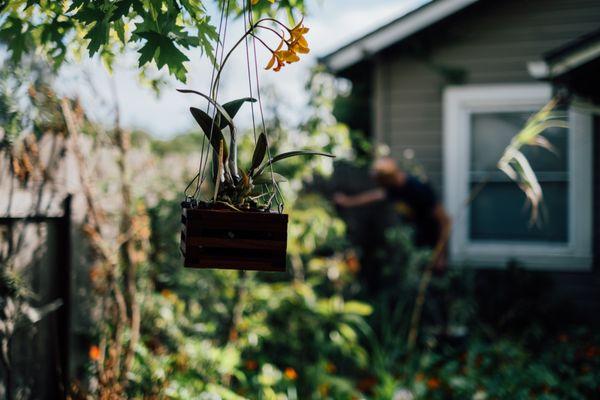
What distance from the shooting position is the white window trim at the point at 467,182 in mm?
5629

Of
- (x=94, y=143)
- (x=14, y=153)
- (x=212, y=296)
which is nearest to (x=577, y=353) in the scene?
(x=212, y=296)

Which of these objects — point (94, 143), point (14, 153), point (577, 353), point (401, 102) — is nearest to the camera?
point (14, 153)

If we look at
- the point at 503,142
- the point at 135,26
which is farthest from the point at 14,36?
the point at 503,142

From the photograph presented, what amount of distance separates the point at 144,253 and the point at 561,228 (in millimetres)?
4122

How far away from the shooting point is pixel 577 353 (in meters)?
4.78

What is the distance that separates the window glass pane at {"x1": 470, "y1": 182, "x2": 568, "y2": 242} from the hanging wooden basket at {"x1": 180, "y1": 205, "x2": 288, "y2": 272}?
178 inches

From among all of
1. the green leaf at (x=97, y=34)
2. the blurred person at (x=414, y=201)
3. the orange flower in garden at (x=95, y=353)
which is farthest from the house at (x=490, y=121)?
the green leaf at (x=97, y=34)

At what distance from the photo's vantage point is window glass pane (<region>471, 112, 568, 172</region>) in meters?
5.84

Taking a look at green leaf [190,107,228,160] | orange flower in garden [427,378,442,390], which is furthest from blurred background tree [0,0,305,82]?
orange flower in garden [427,378,442,390]

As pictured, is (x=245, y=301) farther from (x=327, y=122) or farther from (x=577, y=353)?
(x=577, y=353)

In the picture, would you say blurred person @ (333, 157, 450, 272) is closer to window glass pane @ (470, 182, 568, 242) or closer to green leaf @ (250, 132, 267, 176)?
window glass pane @ (470, 182, 568, 242)

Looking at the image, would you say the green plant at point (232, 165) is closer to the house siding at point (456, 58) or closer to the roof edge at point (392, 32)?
the roof edge at point (392, 32)

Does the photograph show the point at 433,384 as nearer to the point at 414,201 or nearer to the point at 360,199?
the point at 414,201

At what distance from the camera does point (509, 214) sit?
5988 mm
